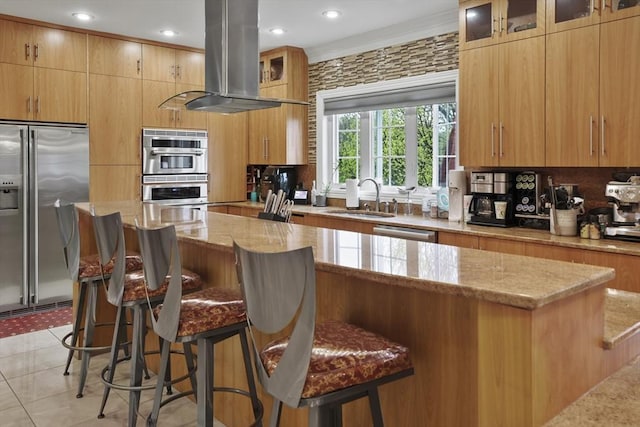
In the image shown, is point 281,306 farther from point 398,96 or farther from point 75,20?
point 75,20

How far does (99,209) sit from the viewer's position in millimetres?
3580

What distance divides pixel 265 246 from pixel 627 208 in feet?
7.89

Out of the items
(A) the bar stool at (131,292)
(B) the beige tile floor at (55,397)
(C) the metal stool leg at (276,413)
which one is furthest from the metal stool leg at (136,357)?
(C) the metal stool leg at (276,413)

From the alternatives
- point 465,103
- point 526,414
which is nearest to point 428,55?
point 465,103

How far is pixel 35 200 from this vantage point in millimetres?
4758

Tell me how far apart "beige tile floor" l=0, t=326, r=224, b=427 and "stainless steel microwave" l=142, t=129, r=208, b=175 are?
233cm

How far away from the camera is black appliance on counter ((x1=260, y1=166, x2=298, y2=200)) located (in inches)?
235

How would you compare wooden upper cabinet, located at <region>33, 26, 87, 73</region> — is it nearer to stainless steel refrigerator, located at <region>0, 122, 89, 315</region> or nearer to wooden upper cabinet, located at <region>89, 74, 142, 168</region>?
wooden upper cabinet, located at <region>89, 74, 142, 168</region>

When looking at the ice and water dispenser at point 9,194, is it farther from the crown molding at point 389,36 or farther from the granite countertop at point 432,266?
the crown molding at point 389,36

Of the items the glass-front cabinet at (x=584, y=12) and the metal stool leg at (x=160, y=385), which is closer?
the metal stool leg at (x=160, y=385)

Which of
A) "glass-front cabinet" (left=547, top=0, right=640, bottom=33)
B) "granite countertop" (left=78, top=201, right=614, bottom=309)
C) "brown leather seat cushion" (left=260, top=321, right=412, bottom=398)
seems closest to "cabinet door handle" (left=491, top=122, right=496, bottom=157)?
"glass-front cabinet" (left=547, top=0, right=640, bottom=33)

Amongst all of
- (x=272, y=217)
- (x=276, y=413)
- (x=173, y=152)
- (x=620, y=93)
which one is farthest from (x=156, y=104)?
(x=276, y=413)

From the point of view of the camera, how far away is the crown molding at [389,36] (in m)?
4.41

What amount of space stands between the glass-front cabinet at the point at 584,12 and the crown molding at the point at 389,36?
3.53 ft
